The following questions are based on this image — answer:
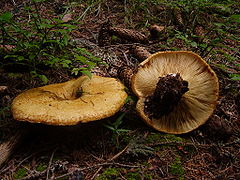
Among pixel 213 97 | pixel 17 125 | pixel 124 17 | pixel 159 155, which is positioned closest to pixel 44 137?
pixel 17 125

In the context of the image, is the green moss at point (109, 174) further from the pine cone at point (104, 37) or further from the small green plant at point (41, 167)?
the pine cone at point (104, 37)

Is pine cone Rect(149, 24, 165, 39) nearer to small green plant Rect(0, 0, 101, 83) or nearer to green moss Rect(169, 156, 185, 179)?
small green plant Rect(0, 0, 101, 83)

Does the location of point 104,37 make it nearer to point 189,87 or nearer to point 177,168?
point 189,87

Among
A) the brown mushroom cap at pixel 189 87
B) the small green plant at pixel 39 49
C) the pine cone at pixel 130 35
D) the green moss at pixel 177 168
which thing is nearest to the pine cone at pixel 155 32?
the pine cone at pixel 130 35

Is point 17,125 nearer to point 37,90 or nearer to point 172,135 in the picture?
point 37,90

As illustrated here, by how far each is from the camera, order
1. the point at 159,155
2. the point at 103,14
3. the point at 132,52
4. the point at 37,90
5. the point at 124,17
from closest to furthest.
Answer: the point at 159,155
the point at 37,90
the point at 132,52
the point at 124,17
the point at 103,14

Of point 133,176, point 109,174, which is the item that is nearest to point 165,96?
point 133,176
